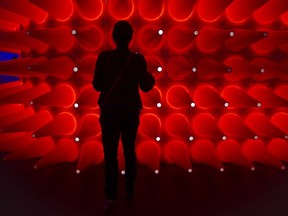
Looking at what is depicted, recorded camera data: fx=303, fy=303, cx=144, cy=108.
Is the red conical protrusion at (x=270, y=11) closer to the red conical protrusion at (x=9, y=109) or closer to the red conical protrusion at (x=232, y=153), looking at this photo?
the red conical protrusion at (x=232, y=153)

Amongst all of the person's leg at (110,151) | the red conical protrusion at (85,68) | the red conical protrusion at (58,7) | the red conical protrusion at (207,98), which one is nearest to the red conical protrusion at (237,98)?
the red conical protrusion at (207,98)

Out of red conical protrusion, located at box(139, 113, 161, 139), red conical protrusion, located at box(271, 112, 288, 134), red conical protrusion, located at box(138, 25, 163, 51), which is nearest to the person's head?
red conical protrusion, located at box(138, 25, 163, 51)

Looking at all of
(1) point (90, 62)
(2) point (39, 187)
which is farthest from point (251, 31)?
(2) point (39, 187)

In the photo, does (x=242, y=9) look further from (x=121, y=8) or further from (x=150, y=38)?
(x=121, y=8)

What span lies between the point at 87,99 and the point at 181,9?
1185mm

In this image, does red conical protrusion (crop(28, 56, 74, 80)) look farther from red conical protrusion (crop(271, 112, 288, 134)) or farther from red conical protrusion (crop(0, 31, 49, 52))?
red conical protrusion (crop(271, 112, 288, 134))

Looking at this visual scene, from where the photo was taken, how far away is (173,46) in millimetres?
2836

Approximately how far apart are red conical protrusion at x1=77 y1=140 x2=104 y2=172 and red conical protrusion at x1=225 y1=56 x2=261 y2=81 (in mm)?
1462

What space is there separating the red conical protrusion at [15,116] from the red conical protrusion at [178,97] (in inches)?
57.3

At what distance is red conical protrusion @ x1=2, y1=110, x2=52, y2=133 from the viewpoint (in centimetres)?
286

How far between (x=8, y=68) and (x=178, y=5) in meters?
1.67

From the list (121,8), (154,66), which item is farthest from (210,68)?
(121,8)

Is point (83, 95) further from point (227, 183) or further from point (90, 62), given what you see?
point (227, 183)

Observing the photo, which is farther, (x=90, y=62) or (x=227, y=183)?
(x=227, y=183)
